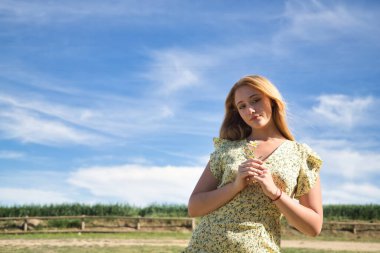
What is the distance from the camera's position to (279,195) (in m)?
2.39

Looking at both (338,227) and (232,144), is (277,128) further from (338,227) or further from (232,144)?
(338,227)

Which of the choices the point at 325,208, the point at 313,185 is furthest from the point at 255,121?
the point at 325,208

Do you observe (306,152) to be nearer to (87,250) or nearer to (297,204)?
(297,204)

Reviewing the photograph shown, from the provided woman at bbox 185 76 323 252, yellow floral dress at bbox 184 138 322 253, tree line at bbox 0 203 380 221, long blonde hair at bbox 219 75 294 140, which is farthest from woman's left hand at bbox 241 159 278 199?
tree line at bbox 0 203 380 221

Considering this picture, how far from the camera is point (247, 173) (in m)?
2.36

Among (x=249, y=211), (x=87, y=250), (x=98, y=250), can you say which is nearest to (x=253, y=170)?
(x=249, y=211)

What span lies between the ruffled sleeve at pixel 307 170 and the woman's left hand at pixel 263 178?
0.32 meters

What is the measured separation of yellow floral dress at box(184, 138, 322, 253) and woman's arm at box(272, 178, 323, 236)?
0.05m

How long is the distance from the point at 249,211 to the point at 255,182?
16 centimetres

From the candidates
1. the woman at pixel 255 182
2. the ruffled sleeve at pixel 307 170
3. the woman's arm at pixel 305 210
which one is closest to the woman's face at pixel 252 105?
the woman at pixel 255 182

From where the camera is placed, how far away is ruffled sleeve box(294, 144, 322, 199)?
264cm

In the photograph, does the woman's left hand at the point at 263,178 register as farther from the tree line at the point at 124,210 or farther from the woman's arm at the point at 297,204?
the tree line at the point at 124,210

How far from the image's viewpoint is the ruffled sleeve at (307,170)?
8.67 feet

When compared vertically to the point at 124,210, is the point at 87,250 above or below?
below
